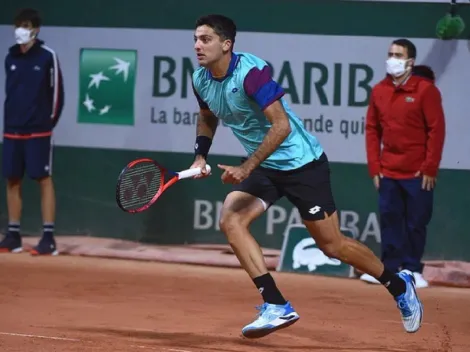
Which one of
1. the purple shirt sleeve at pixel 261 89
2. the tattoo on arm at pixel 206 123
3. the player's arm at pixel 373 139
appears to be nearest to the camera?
the purple shirt sleeve at pixel 261 89

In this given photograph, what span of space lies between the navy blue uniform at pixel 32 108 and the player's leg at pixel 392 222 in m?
3.01

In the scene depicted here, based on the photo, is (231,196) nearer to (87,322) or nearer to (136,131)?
(87,322)

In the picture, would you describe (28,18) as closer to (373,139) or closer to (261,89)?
(373,139)

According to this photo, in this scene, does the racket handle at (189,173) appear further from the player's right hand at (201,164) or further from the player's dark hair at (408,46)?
the player's dark hair at (408,46)

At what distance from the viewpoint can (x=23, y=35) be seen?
9688 mm

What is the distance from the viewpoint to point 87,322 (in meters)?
6.96

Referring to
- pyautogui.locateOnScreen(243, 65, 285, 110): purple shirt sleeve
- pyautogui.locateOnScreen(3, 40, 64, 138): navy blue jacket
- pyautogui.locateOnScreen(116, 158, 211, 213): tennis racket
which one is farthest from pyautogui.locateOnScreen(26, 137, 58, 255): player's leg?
pyautogui.locateOnScreen(243, 65, 285, 110): purple shirt sleeve

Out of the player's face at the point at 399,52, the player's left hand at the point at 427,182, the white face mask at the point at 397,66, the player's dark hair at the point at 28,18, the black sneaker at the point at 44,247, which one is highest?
the player's dark hair at the point at 28,18

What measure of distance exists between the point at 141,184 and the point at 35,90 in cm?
396

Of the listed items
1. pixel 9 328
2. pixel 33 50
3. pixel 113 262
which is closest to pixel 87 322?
pixel 9 328

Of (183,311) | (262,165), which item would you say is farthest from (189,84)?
(262,165)

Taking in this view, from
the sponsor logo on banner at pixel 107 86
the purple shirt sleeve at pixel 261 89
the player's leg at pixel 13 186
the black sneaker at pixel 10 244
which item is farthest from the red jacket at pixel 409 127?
the black sneaker at pixel 10 244

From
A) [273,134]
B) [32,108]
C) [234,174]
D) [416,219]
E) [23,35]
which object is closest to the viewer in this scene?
[234,174]

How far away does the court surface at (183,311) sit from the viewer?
638 cm
